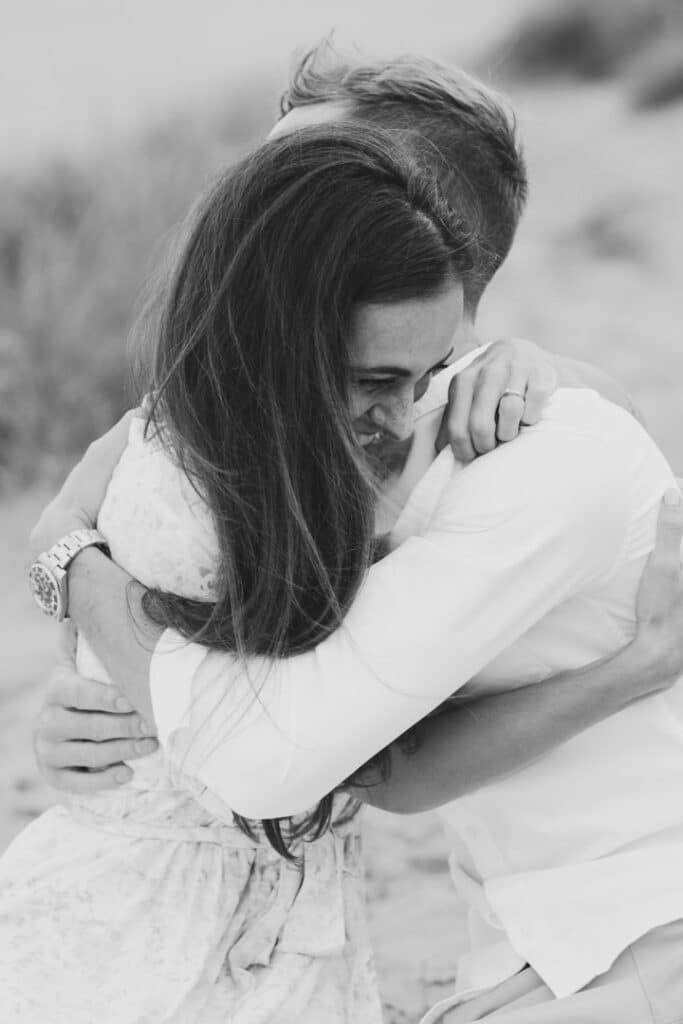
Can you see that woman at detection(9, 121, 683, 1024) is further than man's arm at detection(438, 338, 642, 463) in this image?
No

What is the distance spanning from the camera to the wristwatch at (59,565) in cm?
205

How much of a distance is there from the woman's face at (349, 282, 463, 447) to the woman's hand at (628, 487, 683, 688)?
15.2 inches

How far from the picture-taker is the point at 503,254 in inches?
96.7

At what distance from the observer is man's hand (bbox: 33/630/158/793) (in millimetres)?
2029

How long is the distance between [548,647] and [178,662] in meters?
0.54

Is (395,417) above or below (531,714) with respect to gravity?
above

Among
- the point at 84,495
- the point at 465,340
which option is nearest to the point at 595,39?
the point at 465,340

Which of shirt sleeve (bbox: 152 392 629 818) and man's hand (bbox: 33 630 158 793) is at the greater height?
shirt sleeve (bbox: 152 392 629 818)

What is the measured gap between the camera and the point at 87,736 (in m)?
2.06

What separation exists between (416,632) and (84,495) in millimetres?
752

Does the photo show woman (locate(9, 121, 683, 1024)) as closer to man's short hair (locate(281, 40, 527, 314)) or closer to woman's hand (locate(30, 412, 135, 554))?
woman's hand (locate(30, 412, 135, 554))

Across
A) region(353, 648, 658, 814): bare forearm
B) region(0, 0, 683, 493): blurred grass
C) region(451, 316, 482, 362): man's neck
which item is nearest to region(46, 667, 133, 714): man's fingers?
region(353, 648, 658, 814): bare forearm

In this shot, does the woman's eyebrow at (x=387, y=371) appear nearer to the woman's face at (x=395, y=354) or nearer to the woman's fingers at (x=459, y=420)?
the woman's face at (x=395, y=354)

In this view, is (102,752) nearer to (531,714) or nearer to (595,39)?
(531,714)
